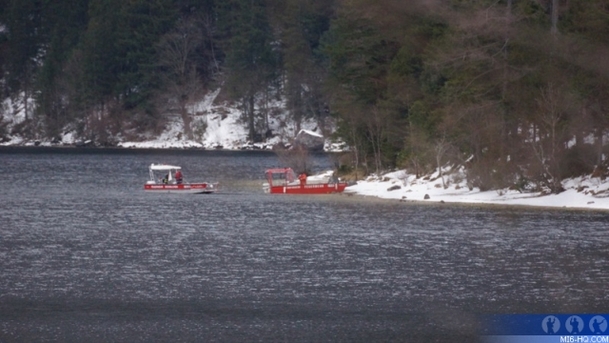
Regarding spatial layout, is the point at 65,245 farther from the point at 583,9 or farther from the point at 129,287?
the point at 583,9

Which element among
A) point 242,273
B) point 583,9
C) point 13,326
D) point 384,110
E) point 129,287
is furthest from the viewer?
point 384,110

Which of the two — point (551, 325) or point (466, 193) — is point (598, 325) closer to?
point (551, 325)

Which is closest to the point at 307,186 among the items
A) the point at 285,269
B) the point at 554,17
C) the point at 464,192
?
the point at 464,192

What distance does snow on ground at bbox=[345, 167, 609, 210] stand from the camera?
4644 centimetres

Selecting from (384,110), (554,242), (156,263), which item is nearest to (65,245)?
(156,263)

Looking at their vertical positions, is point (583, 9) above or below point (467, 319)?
above

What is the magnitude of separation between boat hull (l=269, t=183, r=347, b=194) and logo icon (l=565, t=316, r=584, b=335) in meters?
41.2

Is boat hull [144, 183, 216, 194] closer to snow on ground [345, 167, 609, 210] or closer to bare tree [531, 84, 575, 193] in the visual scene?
snow on ground [345, 167, 609, 210]

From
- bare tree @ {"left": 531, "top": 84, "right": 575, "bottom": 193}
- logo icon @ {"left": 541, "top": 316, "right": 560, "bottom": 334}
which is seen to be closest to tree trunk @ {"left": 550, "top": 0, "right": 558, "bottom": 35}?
bare tree @ {"left": 531, "top": 84, "right": 575, "bottom": 193}

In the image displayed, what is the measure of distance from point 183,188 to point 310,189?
710 cm

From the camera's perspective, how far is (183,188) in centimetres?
5900

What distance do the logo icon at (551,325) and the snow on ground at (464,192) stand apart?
28306 millimetres

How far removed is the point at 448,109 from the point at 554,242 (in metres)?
18.0

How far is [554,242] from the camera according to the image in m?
34.1
